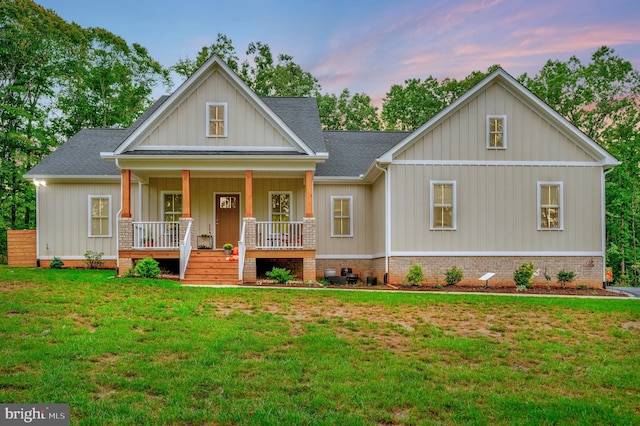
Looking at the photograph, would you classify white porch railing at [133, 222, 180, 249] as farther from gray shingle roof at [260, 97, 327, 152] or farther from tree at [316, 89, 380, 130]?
tree at [316, 89, 380, 130]

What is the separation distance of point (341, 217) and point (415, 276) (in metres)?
4.43

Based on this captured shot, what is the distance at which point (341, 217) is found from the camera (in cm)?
1777

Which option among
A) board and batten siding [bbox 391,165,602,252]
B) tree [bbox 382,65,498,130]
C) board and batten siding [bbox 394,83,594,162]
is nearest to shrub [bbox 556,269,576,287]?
board and batten siding [bbox 391,165,602,252]

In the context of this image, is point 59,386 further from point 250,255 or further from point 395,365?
point 250,255

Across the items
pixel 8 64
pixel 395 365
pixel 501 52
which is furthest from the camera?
pixel 8 64

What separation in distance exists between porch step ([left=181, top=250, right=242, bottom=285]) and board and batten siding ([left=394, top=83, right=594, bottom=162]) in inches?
252

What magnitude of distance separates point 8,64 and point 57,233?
47.8ft

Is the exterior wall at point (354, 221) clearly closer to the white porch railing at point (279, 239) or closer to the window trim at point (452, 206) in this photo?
the white porch railing at point (279, 239)

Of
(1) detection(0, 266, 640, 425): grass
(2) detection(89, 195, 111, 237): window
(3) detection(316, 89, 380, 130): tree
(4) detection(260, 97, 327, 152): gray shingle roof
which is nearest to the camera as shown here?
(1) detection(0, 266, 640, 425): grass

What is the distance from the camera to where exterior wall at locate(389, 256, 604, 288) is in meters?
14.9

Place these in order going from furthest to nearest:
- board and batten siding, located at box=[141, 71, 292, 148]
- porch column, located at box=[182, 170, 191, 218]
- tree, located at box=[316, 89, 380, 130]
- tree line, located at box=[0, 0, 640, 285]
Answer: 1. tree, located at box=[316, 89, 380, 130]
2. tree line, located at box=[0, 0, 640, 285]
3. board and batten siding, located at box=[141, 71, 292, 148]
4. porch column, located at box=[182, 170, 191, 218]

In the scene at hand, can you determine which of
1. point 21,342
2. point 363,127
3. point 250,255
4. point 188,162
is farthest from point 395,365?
point 363,127

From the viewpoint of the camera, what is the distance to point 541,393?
5121 millimetres

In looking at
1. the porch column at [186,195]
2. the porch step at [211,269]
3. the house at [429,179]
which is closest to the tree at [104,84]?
the house at [429,179]
